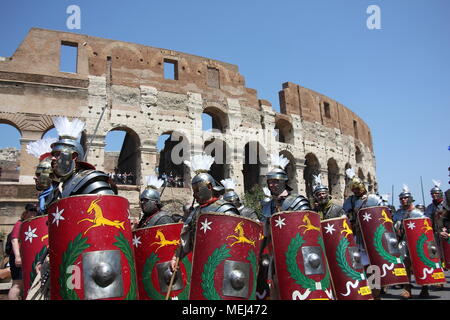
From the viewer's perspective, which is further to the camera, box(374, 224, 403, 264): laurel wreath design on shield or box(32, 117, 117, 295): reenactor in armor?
box(374, 224, 403, 264): laurel wreath design on shield

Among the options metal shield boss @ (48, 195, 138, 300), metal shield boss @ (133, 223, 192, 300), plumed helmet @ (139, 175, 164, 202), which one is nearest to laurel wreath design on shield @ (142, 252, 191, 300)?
metal shield boss @ (133, 223, 192, 300)

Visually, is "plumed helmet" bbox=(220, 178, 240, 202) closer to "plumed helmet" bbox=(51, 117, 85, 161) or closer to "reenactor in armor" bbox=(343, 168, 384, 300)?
"reenactor in armor" bbox=(343, 168, 384, 300)

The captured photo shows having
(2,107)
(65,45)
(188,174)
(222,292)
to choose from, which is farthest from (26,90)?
(222,292)

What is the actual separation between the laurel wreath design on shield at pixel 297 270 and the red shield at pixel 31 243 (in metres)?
2.73

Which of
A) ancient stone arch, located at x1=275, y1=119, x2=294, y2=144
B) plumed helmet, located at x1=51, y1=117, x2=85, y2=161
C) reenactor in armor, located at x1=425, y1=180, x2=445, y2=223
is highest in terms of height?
ancient stone arch, located at x1=275, y1=119, x2=294, y2=144

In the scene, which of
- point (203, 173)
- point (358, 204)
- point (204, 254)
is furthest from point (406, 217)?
point (204, 254)

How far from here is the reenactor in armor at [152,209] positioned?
5180 mm

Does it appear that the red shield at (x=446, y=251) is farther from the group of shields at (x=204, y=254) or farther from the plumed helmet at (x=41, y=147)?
the plumed helmet at (x=41, y=147)

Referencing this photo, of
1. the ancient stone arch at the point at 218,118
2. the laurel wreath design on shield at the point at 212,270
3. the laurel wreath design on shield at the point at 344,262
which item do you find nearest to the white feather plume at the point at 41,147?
the laurel wreath design on shield at the point at 212,270

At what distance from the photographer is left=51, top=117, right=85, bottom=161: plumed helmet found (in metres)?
3.61

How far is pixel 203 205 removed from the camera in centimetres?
434

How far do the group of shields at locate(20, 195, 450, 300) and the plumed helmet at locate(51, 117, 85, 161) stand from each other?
734mm

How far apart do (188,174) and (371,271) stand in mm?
13635
